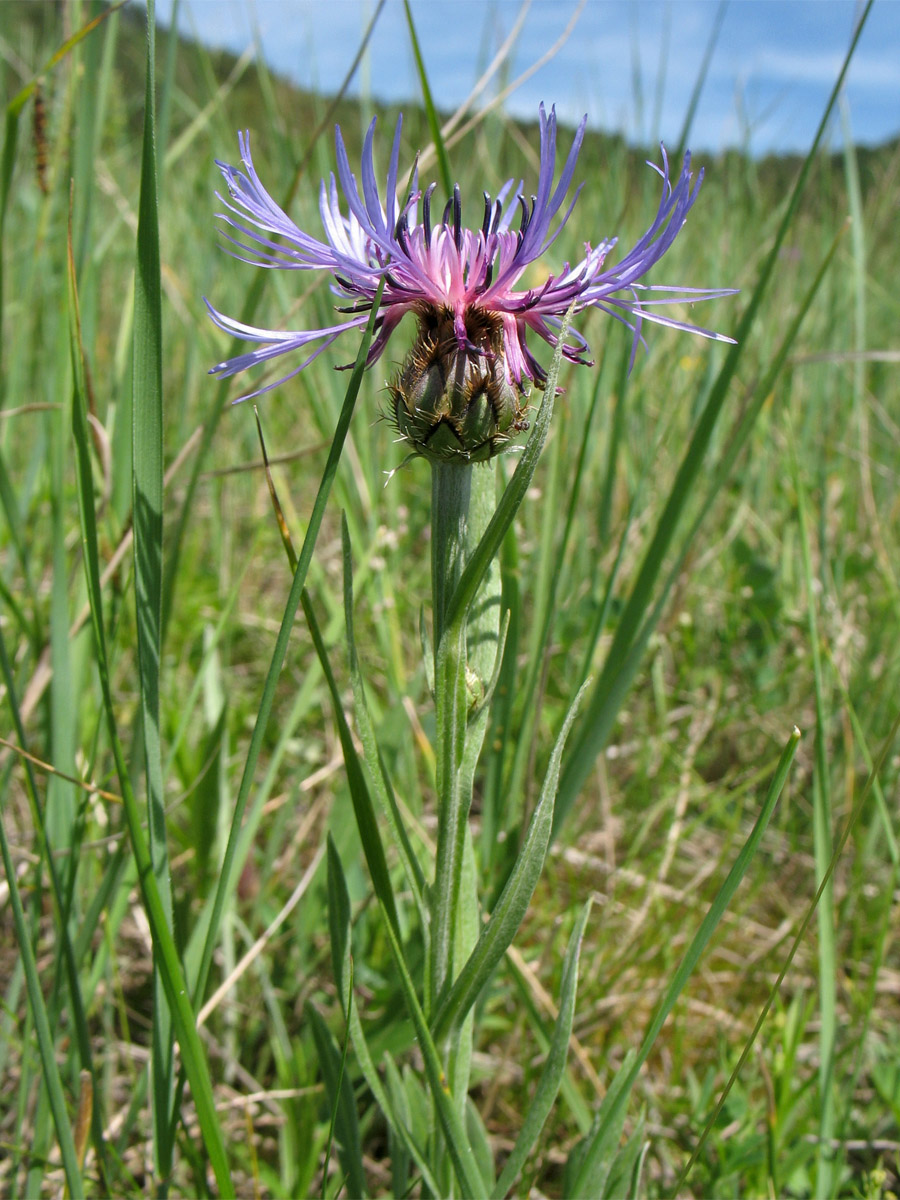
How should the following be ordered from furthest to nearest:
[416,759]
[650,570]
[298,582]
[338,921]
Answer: [416,759]
[650,570]
[338,921]
[298,582]

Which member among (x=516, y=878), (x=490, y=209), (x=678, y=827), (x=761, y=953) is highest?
(x=490, y=209)

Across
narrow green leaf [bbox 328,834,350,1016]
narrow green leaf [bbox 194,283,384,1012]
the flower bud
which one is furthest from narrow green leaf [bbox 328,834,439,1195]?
the flower bud

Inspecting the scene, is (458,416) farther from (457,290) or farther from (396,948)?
(396,948)

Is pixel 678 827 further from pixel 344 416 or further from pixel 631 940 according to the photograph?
pixel 344 416

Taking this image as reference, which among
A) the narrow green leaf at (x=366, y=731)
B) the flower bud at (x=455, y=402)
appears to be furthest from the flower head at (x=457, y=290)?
the narrow green leaf at (x=366, y=731)

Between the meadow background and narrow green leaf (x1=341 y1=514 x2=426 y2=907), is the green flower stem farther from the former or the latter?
the meadow background

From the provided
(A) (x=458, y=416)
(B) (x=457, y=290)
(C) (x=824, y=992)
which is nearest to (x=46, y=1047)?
(A) (x=458, y=416)

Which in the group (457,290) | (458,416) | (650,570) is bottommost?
(650,570)

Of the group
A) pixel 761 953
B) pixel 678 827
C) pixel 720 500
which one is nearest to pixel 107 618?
pixel 678 827
